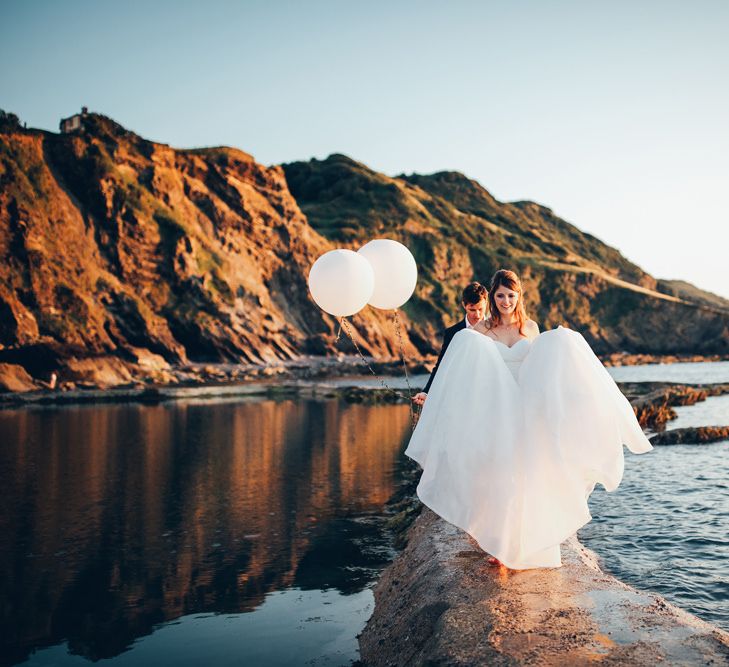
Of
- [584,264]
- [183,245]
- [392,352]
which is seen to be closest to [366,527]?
[183,245]

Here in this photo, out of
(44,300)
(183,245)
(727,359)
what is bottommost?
(727,359)

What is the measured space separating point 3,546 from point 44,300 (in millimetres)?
54986

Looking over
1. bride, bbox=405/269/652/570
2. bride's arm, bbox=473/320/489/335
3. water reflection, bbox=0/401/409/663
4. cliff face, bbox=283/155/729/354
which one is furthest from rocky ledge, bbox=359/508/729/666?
cliff face, bbox=283/155/729/354

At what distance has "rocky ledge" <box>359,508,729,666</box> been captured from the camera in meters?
4.77

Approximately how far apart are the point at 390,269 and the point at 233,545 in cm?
567

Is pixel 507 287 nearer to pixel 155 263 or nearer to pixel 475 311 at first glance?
pixel 475 311

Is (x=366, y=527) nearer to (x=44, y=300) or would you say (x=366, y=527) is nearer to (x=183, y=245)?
(x=44, y=300)

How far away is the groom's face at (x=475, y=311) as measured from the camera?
7959mm

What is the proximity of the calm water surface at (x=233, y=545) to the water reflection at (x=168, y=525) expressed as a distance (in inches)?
1.7

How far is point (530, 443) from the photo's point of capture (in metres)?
6.07

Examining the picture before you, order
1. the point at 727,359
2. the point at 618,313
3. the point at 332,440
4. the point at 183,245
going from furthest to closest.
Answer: the point at 618,313 → the point at 727,359 → the point at 183,245 → the point at 332,440

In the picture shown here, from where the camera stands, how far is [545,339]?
6176 millimetres

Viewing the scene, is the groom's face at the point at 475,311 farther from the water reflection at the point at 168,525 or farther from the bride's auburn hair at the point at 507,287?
the water reflection at the point at 168,525

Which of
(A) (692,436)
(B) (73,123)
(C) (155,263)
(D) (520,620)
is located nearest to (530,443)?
(D) (520,620)
